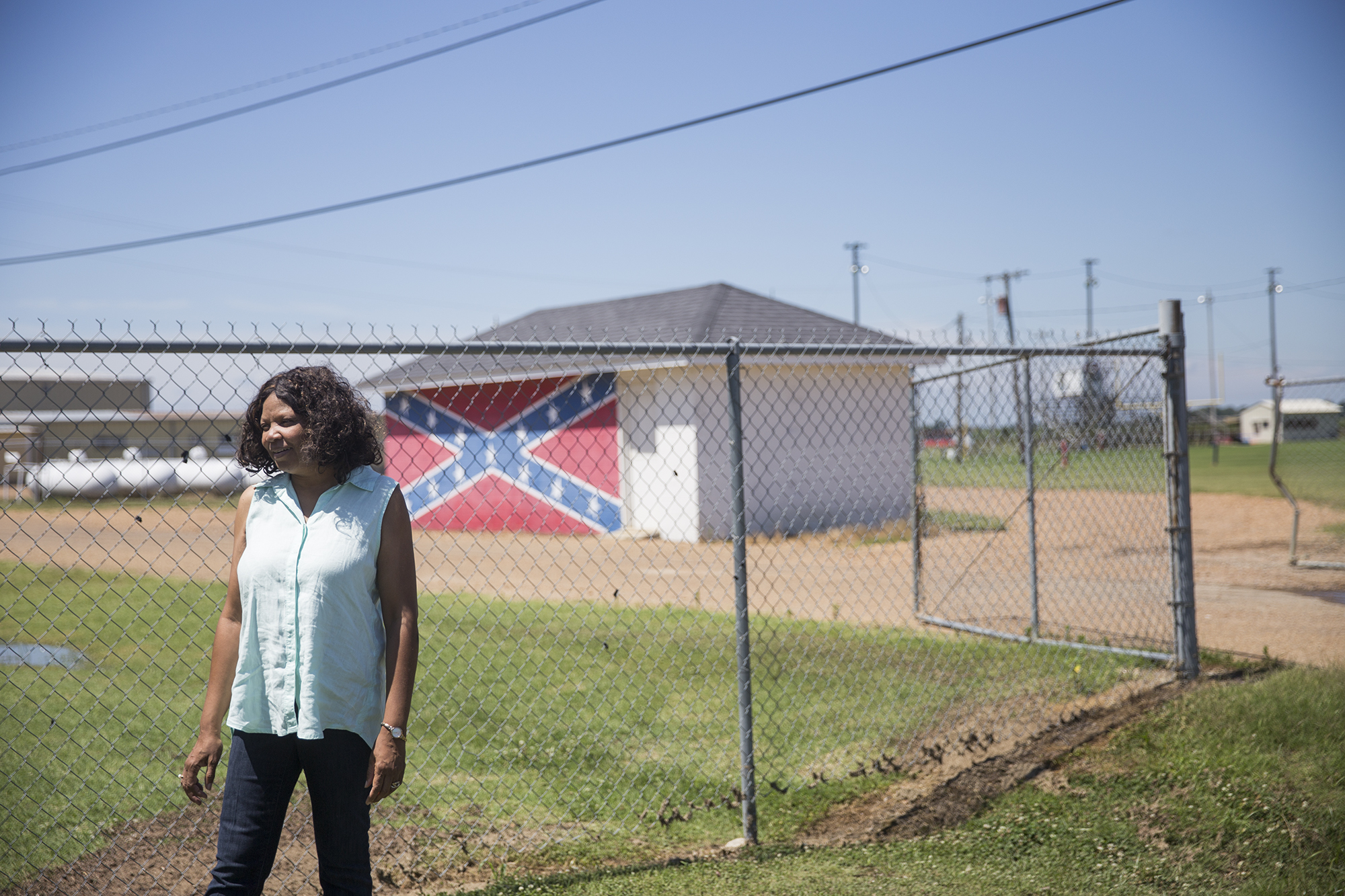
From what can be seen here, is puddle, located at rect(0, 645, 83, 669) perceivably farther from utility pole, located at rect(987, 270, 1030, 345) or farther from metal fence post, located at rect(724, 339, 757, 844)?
utility pole, located at rect(987, 270, 1030, 345)

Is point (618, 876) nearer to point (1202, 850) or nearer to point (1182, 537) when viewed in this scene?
point (1202, 850)

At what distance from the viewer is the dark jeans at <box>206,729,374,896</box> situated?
243 cm

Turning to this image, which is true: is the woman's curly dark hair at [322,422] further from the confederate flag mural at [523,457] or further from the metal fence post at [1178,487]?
the confederate flag mural at [523,457]

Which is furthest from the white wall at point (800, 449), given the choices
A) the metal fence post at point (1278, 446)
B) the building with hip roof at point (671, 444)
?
the metal fence post at point (1278, 446)

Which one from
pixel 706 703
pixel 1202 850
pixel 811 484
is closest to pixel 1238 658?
pixel 1202 850

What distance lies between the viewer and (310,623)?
2.43 m

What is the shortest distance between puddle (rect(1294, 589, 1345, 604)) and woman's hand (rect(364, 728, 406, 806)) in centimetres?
984

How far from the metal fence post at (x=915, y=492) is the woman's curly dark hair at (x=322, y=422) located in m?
5.76

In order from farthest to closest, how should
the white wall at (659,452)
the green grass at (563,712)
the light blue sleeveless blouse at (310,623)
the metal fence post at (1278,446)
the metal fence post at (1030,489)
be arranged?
the white wall at (659,452) < the metal fence post at (1278,446) < the metal fence post at (1030,489) < the green grass at (563,712) < the light blue sleeveless blouse at (310,623)

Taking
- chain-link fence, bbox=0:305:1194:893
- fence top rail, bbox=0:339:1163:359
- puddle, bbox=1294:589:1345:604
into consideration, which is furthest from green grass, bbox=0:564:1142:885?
puddle, bbox=1294:589:1345:604

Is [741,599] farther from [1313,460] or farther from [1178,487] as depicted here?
[1313,460]

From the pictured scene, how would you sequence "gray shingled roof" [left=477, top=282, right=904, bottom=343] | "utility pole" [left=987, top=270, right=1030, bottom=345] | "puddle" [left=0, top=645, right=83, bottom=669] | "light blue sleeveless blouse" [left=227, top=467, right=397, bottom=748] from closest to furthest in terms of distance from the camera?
"light blue sleeveless blouse" [left=227, top=467, right=397, bottom=748] → "puddle" [left=0, top=645, right=83, bottom=669] → "gray shingled roof" [left=477, top=282, right=904, bottom=343] → "utility pole" [left=987, top=270, right=1030, bottom=345]

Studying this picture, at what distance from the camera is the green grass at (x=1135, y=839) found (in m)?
3.51

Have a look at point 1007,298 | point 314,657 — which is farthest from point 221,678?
point 1007,298
